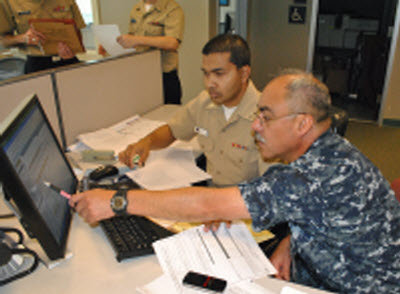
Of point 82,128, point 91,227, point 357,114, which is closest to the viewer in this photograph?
point 91,227

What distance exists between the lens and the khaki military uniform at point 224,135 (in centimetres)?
176

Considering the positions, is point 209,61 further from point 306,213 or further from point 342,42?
point 342,42

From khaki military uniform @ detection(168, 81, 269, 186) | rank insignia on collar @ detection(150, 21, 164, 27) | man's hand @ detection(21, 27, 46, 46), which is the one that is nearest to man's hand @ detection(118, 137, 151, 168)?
khaki military uniform @ detection(168, 81, 269, 186)

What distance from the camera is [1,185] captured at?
0.88 metres

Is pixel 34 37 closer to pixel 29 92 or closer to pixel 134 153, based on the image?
pixel 29 92

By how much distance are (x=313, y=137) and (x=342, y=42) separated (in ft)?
14.5

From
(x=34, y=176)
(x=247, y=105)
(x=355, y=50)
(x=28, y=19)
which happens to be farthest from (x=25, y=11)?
(x=355, y=50)

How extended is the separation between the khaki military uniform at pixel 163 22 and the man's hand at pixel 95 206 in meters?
1.89

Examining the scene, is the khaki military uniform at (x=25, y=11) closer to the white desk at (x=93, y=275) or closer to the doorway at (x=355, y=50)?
the white desk at (x=93, y=275)

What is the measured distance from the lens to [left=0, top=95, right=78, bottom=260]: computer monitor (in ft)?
2.78

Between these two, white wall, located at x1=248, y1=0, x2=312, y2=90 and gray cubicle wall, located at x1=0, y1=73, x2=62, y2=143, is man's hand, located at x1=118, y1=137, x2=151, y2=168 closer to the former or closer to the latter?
gray cubicle wall, located at x1=0, y1=73, x2=62, y2=143

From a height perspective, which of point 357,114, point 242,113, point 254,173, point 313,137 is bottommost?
point 357,114

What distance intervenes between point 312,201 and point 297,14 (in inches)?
178

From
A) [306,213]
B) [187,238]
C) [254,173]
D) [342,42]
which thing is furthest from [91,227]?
[342,42]
